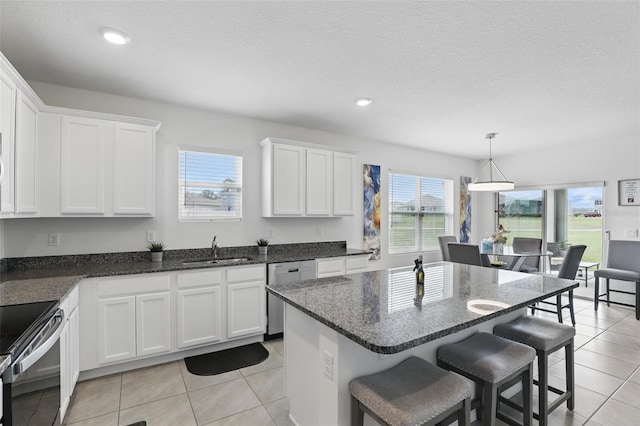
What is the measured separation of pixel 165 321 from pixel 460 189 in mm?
5694

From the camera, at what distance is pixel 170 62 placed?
2.56m

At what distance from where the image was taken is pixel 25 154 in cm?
243

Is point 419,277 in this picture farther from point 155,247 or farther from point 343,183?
point 155,247

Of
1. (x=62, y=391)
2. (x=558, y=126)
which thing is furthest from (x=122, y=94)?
(x=558, y=126)

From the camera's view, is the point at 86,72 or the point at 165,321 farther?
the point at 165,321

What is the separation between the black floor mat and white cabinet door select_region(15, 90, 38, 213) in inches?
73.9

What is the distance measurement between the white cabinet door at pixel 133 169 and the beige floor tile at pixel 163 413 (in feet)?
5.47

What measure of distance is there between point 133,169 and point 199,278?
122 centimetres

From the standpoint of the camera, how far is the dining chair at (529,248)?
17.1 feet

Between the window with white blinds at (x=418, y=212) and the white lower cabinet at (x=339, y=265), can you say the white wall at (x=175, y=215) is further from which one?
the window with white blinds at (x=418, y=212)

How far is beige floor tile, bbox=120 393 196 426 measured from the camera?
7.12 ft

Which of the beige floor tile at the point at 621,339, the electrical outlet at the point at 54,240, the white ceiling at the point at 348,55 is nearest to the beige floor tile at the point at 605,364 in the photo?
the beige floor tile at the point at 621,339

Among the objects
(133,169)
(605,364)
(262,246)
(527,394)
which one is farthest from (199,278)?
(605,364)

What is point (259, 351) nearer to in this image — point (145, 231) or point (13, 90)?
point (145, 231)
